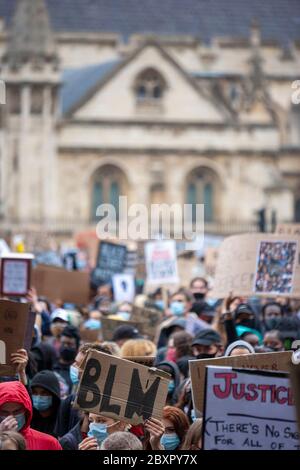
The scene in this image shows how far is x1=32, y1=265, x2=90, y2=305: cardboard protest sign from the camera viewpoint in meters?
21.0

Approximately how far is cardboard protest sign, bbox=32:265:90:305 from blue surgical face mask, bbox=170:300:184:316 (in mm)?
1819

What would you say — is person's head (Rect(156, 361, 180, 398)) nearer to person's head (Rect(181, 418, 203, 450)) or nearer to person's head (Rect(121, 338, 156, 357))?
person's head (Rect(121, 338, 156, 357))

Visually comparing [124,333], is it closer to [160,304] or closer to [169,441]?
[169,441]

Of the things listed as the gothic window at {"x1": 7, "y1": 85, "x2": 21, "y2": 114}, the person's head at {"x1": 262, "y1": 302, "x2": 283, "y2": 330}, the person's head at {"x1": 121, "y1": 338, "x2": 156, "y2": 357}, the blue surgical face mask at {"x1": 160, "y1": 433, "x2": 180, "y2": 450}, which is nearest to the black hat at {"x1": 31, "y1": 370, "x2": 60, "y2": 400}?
the person's head at {"x1": 121, "y1": 338, "x2": 156, "y2": 357}

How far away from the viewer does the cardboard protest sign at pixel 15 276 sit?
1731 cm

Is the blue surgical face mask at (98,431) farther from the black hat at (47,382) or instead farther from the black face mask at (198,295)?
the black face mask at (198,295)

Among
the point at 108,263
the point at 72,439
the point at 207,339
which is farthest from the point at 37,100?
the point at 72,439

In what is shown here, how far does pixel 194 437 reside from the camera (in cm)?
972

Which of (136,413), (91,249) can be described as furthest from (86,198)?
(136,413)

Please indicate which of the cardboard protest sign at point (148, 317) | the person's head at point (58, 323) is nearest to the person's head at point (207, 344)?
the person's head at point (58, 323)

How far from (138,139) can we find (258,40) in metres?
11.9

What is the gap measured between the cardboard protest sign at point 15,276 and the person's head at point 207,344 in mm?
4259

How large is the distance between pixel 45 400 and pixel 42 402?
2cm
